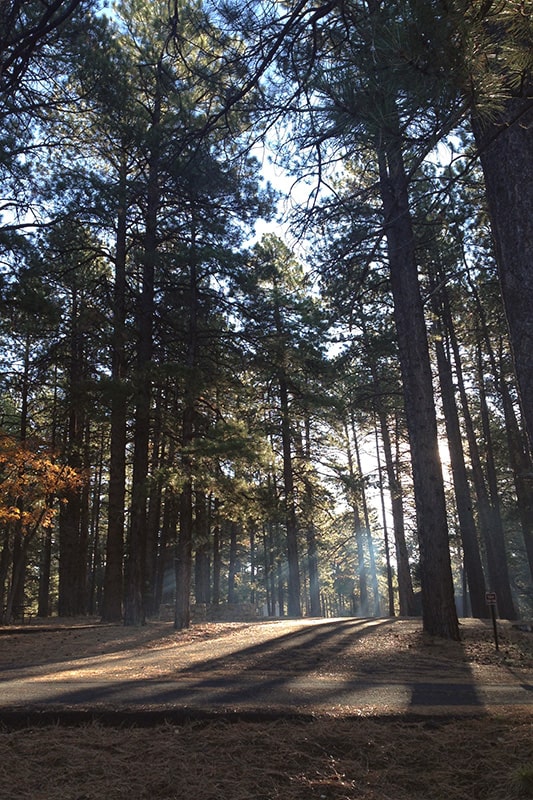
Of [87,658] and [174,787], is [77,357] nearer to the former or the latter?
[87,658]

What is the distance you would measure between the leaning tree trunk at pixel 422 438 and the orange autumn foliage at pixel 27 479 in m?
10.1

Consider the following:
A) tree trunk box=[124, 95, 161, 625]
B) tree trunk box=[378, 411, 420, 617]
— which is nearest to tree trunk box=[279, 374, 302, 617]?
tree trunk box=[378, 411, 420, 617]

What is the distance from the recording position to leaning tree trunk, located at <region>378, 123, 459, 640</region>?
1034 cm

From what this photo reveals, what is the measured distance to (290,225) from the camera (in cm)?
651

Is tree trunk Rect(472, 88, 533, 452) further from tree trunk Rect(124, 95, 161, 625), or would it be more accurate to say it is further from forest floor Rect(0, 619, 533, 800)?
tree trunk Rect(124, 95, 161, 625)

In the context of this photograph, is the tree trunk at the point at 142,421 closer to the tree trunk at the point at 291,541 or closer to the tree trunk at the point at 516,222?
the tree trunk at the point at 291,541

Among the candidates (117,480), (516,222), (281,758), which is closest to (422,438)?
(516,222)

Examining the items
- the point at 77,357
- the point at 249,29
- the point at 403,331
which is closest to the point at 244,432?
the point at 403,331

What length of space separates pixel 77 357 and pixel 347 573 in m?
45.2

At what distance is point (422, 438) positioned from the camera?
11.0m

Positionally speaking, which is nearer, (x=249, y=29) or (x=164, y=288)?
(x=249, y=29)

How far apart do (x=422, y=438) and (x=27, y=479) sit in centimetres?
1072

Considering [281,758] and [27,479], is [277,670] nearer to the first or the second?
[281,758]

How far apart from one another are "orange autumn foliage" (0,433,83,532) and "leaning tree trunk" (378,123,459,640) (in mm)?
10085
